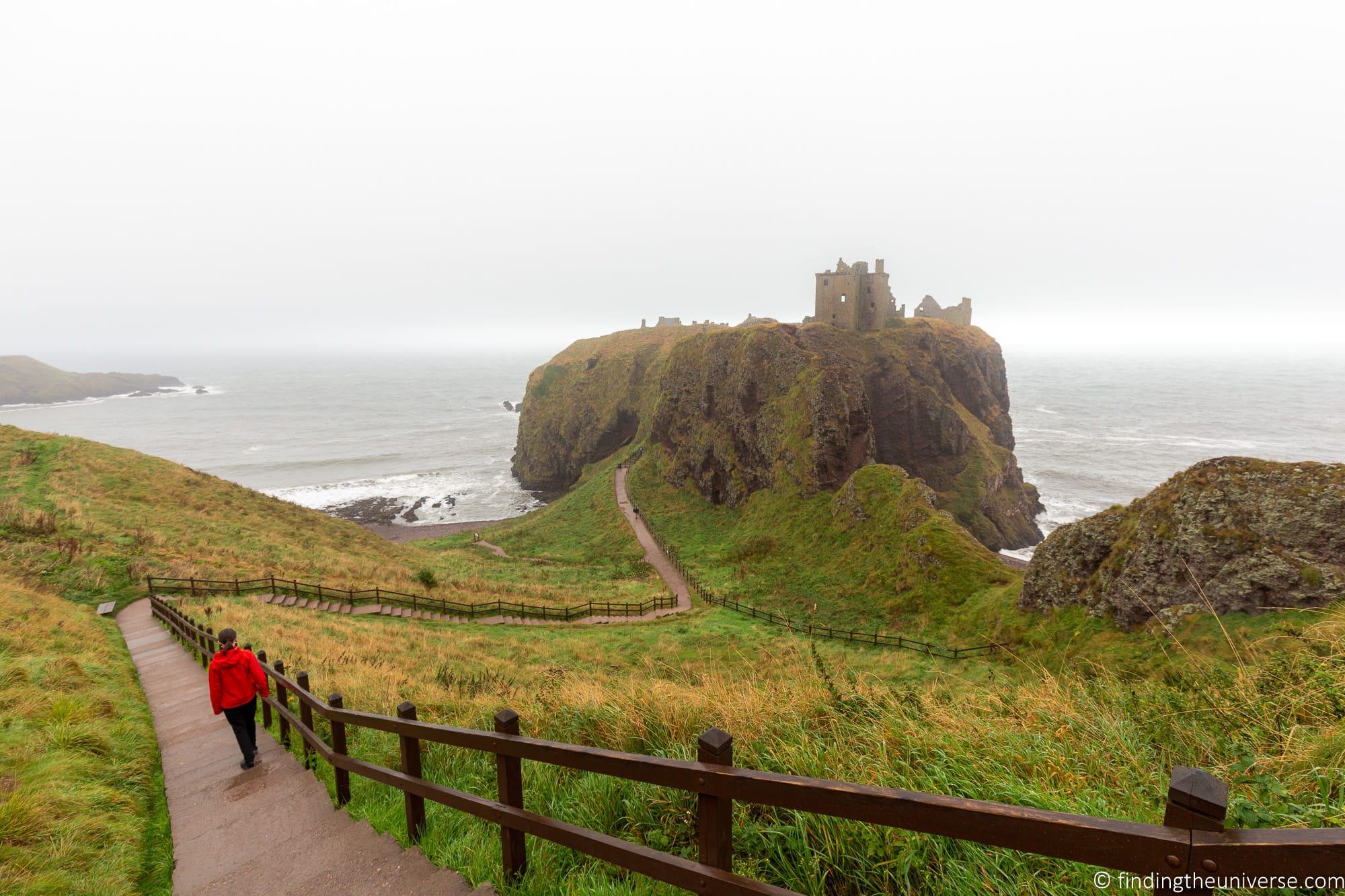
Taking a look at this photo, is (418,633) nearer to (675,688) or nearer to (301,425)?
(675,688)

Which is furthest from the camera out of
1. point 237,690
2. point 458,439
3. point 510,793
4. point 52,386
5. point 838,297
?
point 52,386

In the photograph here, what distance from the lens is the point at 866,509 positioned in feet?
125

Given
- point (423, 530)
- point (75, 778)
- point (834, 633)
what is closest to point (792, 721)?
point (75, 778)

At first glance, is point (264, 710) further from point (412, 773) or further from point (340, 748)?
point (412, 773)

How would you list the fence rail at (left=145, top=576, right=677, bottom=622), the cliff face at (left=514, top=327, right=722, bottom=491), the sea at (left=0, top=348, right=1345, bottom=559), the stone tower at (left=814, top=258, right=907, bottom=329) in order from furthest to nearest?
the cliff face at (left=514, top=327, right=722, bottom=491) → the sea at (left=0, top=348, right=1345, bottom=559) → the stone tower at (left=814, top=258, right=907, bottom=329) → the fence rail at (left=145, top=576, right=677, bottom=622)

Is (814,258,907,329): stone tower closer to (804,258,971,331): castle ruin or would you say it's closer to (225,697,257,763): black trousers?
(804,258,971,331): castle ruin

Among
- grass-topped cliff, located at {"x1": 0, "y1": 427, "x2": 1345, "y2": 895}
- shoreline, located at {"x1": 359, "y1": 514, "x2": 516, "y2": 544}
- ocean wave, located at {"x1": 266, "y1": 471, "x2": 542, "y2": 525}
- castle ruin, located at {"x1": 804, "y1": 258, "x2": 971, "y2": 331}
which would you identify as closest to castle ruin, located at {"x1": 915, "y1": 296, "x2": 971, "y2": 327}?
castle ruin, located at {"x1": 804, "y1": 258, "x2": 971, "y2": 331}

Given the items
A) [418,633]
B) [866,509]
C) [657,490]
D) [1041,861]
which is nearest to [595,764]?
[1041,861]

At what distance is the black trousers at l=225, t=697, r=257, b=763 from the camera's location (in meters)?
7.57

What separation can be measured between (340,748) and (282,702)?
283 cm

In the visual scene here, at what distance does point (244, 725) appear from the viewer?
7.68 meters

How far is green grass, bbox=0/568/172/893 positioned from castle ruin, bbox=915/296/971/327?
96.4 m

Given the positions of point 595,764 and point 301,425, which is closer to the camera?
point 595,764

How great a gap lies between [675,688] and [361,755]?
3.96m
